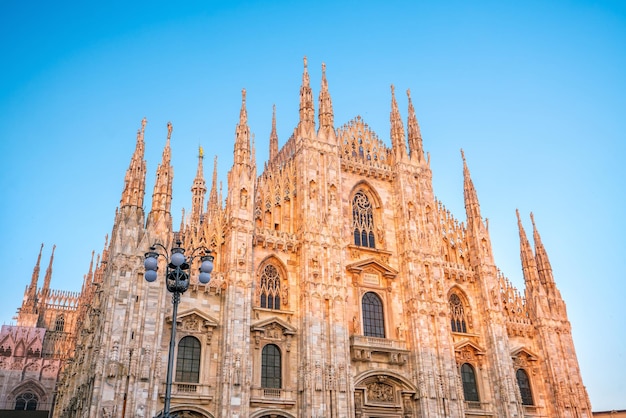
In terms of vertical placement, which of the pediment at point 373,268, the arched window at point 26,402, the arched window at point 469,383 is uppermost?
the pediment at point 373,268

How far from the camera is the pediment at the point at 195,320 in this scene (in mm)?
28500

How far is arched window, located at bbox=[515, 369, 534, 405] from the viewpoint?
38.0 meters

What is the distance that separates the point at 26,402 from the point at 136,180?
36865 millimetres

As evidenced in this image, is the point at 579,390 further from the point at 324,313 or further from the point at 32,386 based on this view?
the point at 32,386

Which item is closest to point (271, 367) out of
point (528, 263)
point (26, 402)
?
point (528, 263)

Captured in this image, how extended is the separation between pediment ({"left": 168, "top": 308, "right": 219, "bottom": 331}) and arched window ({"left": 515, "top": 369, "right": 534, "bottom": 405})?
21671mm

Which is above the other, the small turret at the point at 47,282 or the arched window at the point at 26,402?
the small turret at the point at 47,282

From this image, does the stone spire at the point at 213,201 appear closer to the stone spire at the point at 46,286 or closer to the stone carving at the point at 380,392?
the stone carving at the point at 380,392

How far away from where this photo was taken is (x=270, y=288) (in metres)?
32.2

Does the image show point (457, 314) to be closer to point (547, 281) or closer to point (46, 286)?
point (547, 281)

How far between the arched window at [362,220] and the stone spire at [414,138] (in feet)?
17.1

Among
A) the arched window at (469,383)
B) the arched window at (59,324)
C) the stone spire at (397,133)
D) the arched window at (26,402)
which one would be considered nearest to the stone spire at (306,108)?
A: the stone spire at (397,133)

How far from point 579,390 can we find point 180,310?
27.1 m

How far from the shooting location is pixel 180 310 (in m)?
28.7
